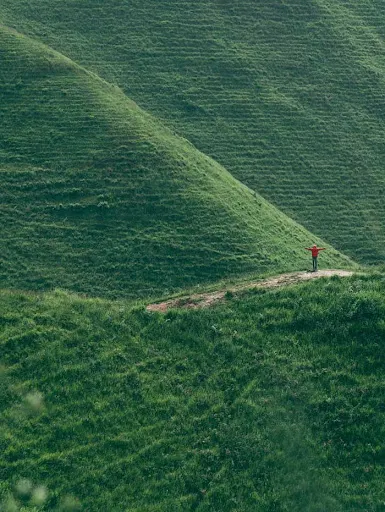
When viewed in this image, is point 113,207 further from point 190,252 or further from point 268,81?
point 268,81

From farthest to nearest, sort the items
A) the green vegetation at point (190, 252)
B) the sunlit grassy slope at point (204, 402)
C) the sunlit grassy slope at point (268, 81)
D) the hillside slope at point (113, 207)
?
the sunlit grassy slope at point (268, 81) → the hillside slope at point (113, 207) → the green vegetation at point (190, 252) → the sunlit grassy slope at point (204, 402)

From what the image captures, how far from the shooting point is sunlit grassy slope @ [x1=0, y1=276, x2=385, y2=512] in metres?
20.4

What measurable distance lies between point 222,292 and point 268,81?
31211 mm

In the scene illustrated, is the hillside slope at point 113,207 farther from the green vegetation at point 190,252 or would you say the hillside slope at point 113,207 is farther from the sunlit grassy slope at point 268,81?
the sunlit grassy slope at point 268,81

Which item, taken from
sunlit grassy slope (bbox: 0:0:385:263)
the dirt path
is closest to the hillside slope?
the dirt path

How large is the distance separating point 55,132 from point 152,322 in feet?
61.2

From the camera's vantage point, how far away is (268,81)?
55.1 meters

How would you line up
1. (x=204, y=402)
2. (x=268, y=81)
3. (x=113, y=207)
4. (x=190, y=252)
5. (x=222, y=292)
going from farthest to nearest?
(x=268, y=81) → (x=113, y=207) → (x=190, y=252) → (x=222, y=292) → (x=204, y=402)

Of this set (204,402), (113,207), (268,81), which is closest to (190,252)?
(113,207)

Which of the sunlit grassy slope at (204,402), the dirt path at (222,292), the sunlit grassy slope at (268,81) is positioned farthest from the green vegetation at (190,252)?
the dirt path at (222,292)

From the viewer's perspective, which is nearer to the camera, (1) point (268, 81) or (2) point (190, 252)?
(2) point (190, 252)

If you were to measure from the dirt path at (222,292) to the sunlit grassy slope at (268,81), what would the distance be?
14032mm

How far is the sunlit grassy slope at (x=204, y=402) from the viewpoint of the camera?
66.8 ft

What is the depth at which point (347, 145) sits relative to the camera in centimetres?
5041
